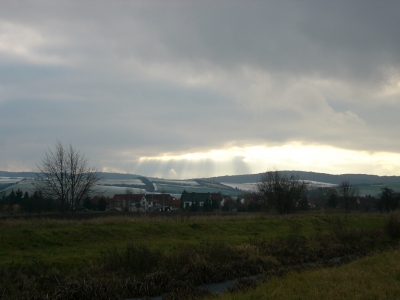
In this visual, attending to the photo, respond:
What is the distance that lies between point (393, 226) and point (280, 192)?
2207cm

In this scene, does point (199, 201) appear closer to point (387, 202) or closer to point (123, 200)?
point (123, 200)

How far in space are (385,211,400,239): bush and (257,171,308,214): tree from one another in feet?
65.5

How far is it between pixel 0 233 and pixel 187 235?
10.8m

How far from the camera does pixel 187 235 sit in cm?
2569

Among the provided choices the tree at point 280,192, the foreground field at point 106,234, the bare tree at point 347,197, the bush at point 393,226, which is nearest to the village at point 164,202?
the tree at point 280,192

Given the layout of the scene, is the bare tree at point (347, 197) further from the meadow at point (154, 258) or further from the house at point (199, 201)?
the meadow at point (154, 258)

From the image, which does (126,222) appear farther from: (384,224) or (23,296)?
(384,224)

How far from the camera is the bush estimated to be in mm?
31042

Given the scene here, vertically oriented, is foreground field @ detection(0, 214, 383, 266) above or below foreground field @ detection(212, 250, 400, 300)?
above

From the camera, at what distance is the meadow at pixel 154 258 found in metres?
13.9

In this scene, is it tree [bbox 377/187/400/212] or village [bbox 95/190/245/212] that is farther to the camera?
village [bbox 95/190/245/212]

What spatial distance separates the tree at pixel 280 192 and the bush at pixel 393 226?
20.0 m

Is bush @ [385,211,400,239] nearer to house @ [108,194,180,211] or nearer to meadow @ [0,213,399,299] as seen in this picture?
meadow @ [0,213,399,299]

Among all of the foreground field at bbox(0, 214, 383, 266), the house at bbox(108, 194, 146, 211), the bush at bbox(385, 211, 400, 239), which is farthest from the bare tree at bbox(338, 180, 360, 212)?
the bush at bbox(385, 211, 400, 239)
